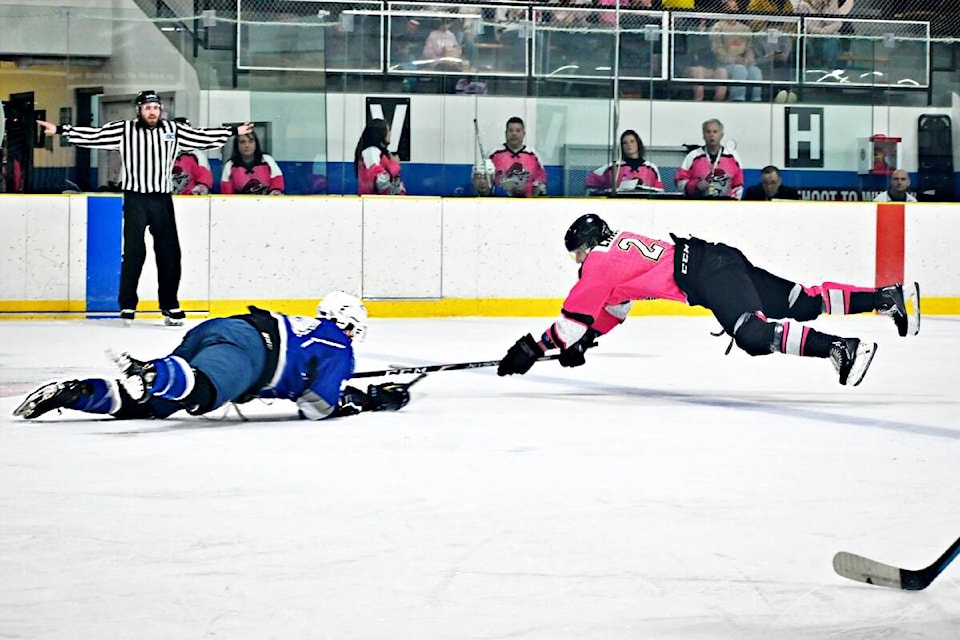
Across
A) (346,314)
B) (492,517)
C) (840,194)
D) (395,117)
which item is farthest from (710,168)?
(492,517)

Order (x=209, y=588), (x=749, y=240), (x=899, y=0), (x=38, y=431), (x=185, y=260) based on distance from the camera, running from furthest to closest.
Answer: (x=899, y=0) < (x=749, y=240) < (x=185, y=260) < (x=38, y=431) < (x=209, y=588)

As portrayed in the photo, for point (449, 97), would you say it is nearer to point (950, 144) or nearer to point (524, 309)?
point (524, 309)

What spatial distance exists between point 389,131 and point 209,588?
8.21 meters

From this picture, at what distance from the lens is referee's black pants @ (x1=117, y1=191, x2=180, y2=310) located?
10.0 m

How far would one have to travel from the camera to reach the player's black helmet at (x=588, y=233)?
607cm

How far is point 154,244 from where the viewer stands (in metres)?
10.0

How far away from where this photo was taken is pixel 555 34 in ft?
36.6

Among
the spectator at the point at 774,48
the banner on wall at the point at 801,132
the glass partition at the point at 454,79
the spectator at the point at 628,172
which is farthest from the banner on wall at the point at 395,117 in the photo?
the banner on wall at the point at 801,132

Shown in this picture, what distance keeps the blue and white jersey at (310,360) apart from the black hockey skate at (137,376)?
0.40 meters

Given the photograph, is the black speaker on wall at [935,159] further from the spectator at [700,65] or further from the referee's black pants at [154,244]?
the referee's black pants at [154,244]

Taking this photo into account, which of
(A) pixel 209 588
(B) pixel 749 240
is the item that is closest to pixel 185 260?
(B) pixel 749 240

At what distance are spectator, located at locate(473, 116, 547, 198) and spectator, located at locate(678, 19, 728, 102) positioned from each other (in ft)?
4.25


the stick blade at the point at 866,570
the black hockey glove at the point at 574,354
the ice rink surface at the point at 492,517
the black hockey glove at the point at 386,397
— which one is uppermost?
the black hockey glove at the point at 574,354

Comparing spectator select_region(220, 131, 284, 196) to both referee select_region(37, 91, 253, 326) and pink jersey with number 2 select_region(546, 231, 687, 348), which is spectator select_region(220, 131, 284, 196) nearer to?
referee select_region(37, 91, 253, 326)
